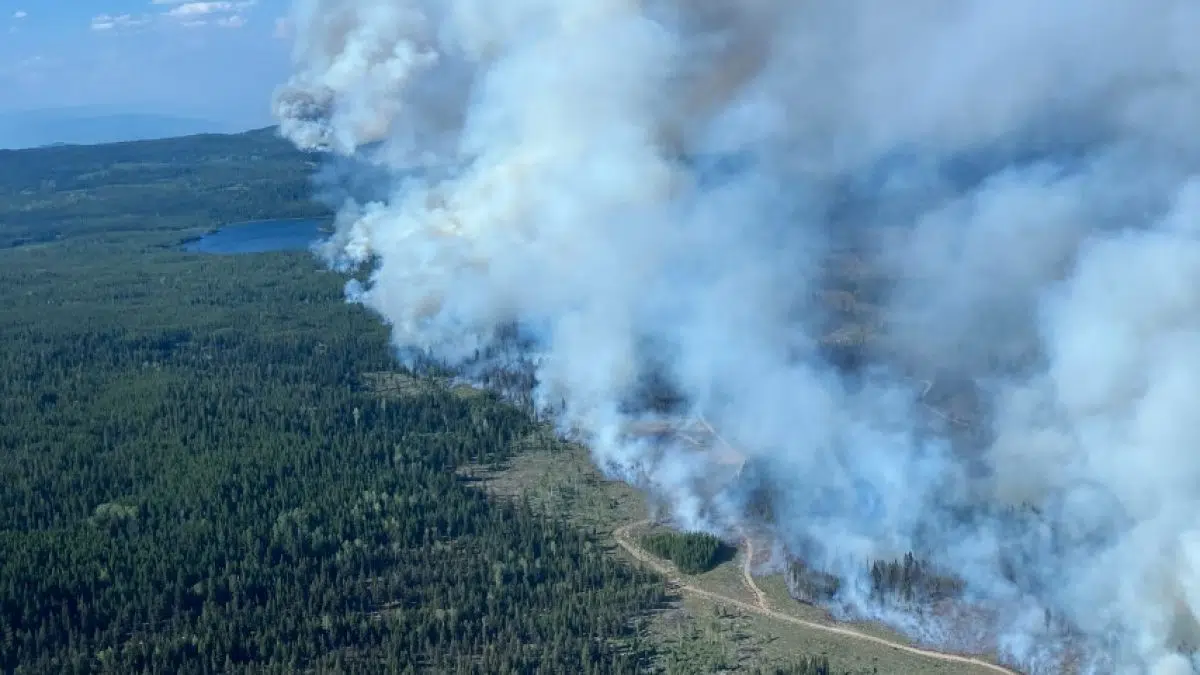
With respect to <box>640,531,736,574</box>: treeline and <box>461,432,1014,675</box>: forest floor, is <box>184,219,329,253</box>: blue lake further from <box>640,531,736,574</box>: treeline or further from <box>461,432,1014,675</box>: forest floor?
<box>640,531,736,574</box>: treeline

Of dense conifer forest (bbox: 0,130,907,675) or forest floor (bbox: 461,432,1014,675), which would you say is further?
dense conifer forest (bbox: 0,130,907,675)

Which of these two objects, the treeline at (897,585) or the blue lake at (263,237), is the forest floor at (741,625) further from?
the blue lake at (263,237)

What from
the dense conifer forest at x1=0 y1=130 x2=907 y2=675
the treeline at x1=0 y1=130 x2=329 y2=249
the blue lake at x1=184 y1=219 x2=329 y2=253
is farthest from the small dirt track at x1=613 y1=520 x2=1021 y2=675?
the treeline at x1=0 y1=130 x2=329 y2=249

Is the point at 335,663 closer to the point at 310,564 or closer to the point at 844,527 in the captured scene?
the point at 310,564

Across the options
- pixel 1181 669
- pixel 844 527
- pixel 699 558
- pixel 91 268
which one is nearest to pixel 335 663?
pixel 699 558

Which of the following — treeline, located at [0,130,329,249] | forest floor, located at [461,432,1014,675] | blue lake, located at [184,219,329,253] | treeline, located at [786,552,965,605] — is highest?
treeline, located at [0,130,329,249]

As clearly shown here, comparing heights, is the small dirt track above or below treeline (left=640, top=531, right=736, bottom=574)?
below
